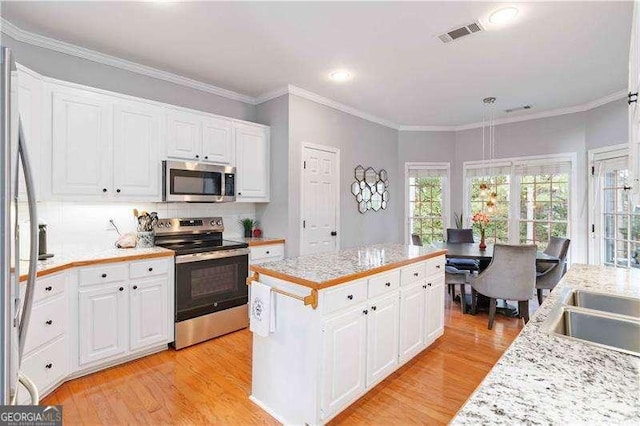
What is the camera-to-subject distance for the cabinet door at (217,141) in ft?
11.4

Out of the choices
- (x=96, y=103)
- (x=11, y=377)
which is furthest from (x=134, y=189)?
(x=11, y=377)

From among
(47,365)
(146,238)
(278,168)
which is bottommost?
(47,365)

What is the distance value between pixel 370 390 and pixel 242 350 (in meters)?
1.27

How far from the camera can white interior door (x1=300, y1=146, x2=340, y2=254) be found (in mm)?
4027

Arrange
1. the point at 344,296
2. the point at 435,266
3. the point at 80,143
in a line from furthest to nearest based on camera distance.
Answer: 1. the point at 435,266
2. the point at 80,143
3. the point at 344,296

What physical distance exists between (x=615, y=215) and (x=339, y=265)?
4.07 m

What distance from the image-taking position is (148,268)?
2.78 meters

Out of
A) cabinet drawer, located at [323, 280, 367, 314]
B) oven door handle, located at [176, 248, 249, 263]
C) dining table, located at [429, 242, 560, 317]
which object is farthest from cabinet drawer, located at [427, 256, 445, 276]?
oven door handle, located at [176, 248, 249, 263]

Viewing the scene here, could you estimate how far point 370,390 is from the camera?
2301mm

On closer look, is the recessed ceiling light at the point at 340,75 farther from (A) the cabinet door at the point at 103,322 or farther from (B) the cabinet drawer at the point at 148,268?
(A) the cabinet door at the point at 103,322

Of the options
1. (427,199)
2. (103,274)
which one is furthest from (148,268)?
(427,199)

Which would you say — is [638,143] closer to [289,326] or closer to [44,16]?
[289,326]

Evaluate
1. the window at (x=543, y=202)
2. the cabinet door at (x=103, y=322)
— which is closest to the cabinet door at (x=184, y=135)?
the cabinet door at (x=103, y=322)

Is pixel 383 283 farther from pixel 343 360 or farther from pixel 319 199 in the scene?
pixel 319 199
